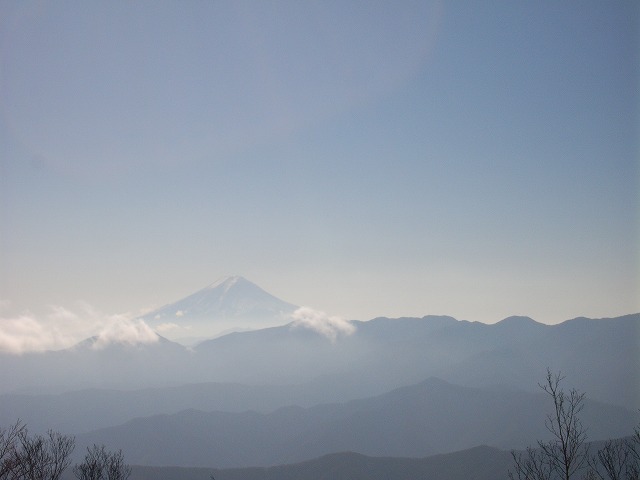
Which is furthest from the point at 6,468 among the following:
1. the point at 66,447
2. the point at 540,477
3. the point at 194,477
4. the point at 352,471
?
the point at 194,477

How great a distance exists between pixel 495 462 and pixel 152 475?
12173cm

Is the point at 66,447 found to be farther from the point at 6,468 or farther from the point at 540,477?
the point at 540,477

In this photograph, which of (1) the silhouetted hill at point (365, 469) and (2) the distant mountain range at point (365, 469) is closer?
(2) the distant mountain range at point (365, 469)

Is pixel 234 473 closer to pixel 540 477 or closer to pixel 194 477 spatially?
pixel 194 477

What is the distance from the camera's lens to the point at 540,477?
21.1 meters

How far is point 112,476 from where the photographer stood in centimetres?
2527

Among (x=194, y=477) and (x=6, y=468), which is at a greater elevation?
(x=6, y=468)

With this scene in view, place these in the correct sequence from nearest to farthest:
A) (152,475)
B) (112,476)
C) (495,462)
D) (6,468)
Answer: (6,468) → (112,476) → (495,462) → (152,475)

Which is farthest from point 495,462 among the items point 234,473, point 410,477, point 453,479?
point 234,473

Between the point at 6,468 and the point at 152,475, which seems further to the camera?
the point at 152,475

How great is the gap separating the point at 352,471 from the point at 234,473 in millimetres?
44879

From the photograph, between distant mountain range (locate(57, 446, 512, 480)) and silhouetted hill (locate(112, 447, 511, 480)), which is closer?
distant mountain range (locate(57, 446, 512, 480))

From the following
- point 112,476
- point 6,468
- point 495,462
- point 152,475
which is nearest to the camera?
point 6,468

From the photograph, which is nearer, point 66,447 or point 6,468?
point 6,468
